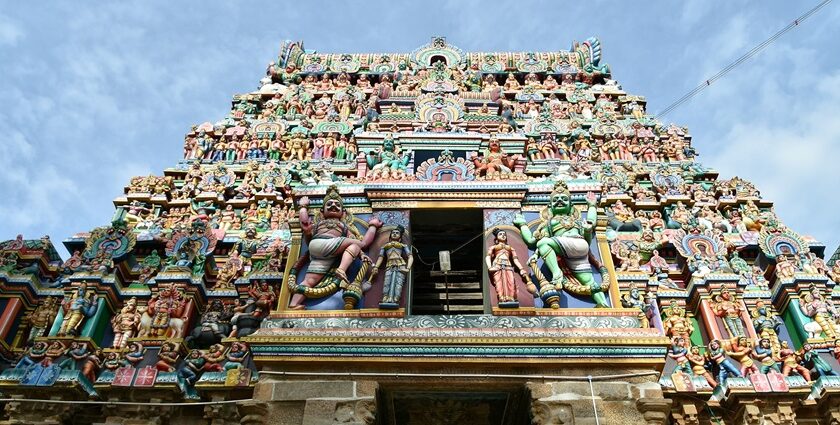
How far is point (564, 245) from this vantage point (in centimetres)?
1088

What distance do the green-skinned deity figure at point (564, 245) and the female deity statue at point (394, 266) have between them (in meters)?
1.82

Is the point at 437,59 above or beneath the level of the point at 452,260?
above

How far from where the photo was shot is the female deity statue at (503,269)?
10.3 metres

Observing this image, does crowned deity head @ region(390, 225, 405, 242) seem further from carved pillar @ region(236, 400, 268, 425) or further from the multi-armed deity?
carved pillar @ region(236, 400, 268, 425)

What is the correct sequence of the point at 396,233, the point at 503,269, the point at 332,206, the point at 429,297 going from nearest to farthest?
the point at 503,269 → the point at 396,233 → the point at 332,206 → the point at 429,297

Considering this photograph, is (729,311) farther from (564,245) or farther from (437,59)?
(437,59)

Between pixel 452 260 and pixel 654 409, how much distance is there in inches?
189

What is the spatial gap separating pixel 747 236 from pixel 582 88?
829cm

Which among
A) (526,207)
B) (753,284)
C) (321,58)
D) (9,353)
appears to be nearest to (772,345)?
(753,284)

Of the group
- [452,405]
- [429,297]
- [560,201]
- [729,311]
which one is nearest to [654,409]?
[452,405]

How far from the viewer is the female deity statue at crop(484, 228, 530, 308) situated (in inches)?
405

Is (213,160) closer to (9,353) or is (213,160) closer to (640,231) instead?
(9,353)

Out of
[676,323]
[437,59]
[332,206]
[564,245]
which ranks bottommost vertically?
[676,323]

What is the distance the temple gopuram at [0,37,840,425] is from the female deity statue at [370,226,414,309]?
1.3 inches
